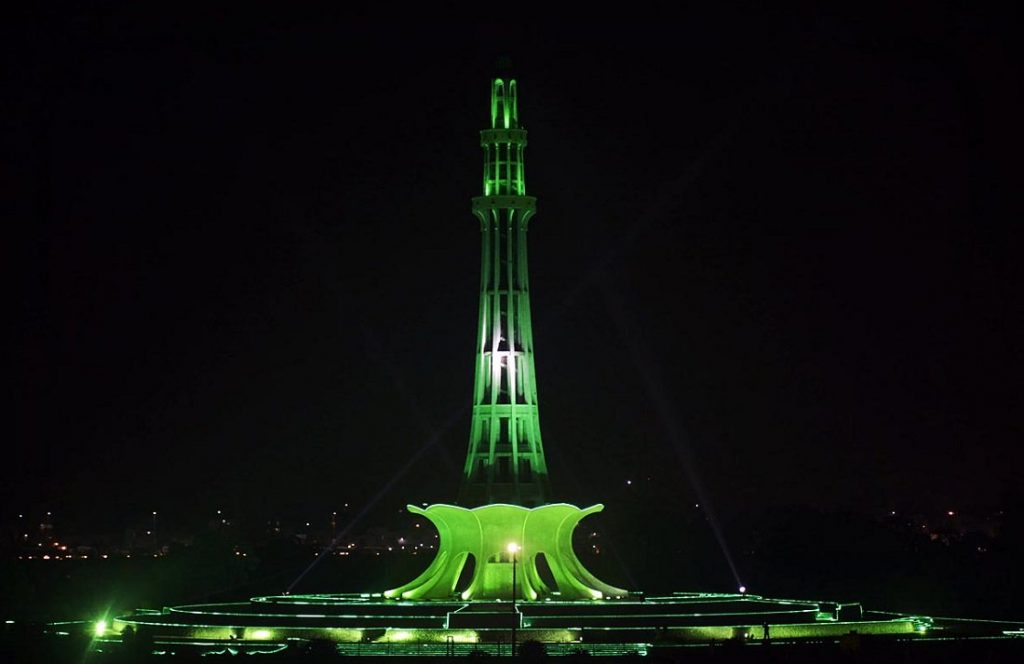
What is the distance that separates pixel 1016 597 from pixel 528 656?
36.0 meters

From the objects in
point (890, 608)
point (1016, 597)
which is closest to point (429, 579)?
point (890, 608)

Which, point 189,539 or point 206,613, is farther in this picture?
point 189,539

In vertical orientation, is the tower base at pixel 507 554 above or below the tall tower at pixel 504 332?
below

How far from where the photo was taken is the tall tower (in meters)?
68.8

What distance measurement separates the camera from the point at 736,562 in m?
109

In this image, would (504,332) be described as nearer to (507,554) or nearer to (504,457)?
(504,457)

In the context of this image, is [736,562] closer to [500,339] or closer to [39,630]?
[500,339]

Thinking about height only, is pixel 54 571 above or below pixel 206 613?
above

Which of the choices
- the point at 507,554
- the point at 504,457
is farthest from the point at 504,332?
the point at 507,554

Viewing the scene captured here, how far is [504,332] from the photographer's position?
7038 centimetres

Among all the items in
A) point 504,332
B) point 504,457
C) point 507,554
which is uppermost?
point 504,332

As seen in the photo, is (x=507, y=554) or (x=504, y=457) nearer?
(x=507, y=554)

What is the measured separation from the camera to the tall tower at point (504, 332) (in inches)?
2707

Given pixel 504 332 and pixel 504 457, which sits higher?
pixel 504 332
